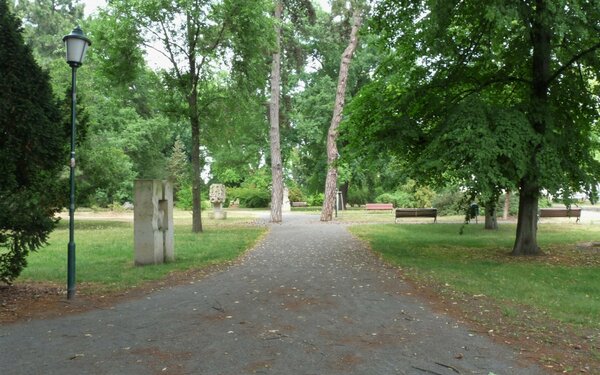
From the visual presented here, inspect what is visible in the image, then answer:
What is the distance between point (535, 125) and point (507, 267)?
3.62m

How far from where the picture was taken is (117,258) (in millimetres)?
12461

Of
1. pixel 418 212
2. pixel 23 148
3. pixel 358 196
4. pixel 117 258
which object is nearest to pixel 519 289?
pixel 23 148

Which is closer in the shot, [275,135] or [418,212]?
[418,212]

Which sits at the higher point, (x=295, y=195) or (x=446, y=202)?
(x=295, y=195)

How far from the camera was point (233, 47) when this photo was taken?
19.0m

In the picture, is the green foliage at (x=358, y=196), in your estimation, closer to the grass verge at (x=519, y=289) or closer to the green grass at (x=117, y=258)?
the green grass at (x=117, y=258)

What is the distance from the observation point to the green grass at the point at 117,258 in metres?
9.60

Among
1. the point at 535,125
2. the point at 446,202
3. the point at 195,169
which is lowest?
the point at 446,202

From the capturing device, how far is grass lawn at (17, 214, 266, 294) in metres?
9.56

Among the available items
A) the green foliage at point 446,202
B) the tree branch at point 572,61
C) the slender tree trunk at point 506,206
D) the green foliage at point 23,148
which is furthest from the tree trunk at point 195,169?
the slender tree trunk at point 506,206

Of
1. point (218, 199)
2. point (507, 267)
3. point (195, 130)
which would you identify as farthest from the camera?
point (218, 199)

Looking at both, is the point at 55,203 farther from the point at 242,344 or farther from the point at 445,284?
the point at 445,284

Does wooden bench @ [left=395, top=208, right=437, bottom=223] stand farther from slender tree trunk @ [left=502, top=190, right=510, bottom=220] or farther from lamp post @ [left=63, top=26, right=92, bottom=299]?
lamp post @ [left=63, top=26, right=92, bottom=299]

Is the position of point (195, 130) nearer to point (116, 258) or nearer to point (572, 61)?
point (116, 258)
